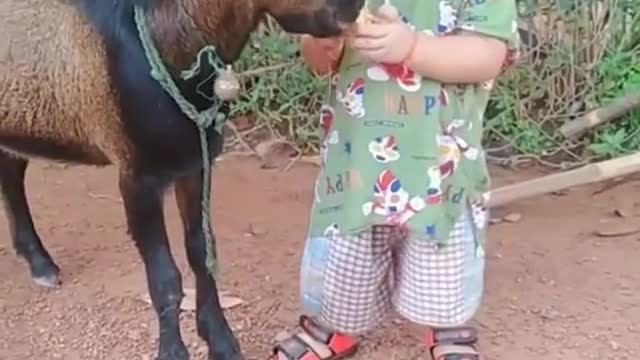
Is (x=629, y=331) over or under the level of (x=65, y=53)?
under

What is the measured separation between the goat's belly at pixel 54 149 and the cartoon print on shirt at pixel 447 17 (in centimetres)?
78

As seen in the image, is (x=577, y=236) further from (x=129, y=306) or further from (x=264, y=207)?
(x=129, y=306)

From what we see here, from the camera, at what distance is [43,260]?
3.60 metres

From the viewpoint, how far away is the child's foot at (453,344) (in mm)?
3096

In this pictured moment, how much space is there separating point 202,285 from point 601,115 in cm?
184

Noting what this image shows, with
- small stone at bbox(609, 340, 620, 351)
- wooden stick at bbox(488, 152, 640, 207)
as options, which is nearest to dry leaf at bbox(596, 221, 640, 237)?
wooden stick at bbox(488, 152, 640, 207)

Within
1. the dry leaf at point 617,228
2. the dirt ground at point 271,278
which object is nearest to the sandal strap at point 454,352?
the dirt ground at point 271,278

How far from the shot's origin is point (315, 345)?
10.4ft

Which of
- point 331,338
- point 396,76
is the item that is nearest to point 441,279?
point 331,338

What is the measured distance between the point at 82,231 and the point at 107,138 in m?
1.19

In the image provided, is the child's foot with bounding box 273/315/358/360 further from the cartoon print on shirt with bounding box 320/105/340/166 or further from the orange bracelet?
the orange bracelet

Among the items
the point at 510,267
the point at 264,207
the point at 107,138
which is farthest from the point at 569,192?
the point at 107,138

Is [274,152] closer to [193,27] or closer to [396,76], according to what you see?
[396,76]

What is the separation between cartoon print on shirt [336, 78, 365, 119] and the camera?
2846mm
